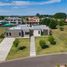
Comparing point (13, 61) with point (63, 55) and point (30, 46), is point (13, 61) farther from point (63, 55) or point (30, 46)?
point (30, 46)

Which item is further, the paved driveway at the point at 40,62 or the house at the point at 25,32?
the house at the point at 25,32

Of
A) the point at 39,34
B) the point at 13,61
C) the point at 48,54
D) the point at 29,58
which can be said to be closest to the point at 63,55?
the point at 48,54

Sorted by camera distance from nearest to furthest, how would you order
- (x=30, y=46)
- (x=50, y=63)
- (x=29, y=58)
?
1. (x=50, y=63)
2. (x=29, y=58)
3. (x=30, y=46)

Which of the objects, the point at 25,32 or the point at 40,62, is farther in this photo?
the point at 25,32

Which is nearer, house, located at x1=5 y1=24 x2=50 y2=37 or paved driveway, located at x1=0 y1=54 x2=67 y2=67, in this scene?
paved driveway, located at x1=0 y1=54 x2=67 y2=67

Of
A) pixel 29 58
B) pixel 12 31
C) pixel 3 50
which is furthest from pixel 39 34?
pixel 29 58

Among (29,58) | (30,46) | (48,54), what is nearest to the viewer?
(29,58)

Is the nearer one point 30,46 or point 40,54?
point 40,54

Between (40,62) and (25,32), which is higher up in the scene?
(40,62)
